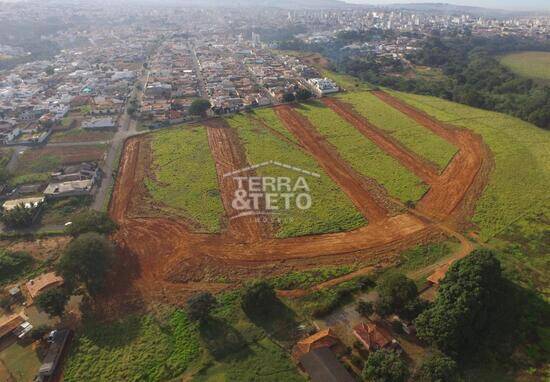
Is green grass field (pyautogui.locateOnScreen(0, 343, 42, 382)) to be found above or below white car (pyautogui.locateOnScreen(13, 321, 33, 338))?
below

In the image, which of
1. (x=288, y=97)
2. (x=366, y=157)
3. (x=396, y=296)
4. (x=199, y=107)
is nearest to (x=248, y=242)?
(x=396, y=296)

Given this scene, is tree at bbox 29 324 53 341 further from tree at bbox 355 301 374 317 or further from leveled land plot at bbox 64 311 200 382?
tree at bbox 355 301 374 317

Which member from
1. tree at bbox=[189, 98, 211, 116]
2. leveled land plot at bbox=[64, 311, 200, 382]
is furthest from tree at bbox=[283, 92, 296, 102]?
leveled land plot at bbox=[64, 311, 200, 382]

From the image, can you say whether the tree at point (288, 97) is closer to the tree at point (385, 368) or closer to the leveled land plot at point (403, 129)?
the leveled land plot at point (403, 129)

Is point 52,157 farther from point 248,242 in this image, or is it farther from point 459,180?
point 459,180

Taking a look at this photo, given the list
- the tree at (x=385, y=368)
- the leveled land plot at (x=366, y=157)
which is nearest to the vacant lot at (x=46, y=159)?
the leveled land plot at (x=366, y=157)
